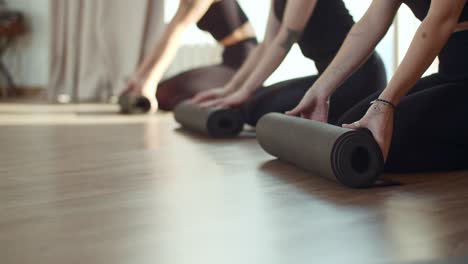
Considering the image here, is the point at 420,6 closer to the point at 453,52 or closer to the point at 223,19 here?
the point at 453,52

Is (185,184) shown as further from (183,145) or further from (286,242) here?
(183,145)

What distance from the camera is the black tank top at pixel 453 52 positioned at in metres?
1.76

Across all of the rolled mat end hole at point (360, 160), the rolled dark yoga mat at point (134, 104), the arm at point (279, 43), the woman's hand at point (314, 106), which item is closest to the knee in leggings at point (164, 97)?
the rolled dark yoga mat at point (134, 104)

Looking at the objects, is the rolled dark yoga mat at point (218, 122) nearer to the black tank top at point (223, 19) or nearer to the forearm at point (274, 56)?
the forearm at point (274, 56)

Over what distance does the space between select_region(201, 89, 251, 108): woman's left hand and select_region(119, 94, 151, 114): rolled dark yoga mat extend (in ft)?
3.29

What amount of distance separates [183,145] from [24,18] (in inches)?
160

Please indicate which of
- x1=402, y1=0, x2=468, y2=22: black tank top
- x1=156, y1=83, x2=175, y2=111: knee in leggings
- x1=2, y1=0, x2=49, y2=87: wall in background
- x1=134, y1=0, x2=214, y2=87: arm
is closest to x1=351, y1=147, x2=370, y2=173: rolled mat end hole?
x1=402, y1=0, x2=468, y2=22: black tank top

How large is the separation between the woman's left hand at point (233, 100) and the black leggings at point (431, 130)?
0.87 m

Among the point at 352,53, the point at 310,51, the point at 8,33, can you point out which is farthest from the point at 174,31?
the point at 8,33

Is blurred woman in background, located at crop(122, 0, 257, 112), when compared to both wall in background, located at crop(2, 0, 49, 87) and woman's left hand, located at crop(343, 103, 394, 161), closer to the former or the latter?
woman's left hand, located at crop(343, 103, 394, 161)

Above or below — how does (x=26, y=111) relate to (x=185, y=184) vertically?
below

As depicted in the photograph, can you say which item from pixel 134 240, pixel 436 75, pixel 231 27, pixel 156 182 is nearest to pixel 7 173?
pixel 156 182

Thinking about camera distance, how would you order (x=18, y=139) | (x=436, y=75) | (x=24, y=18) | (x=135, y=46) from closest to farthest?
1. (x=436, y=75)
2. (x=18, y=139)
3. (x=135, y=46)
4. (x=24, y=18)

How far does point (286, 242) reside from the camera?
1151 mm
